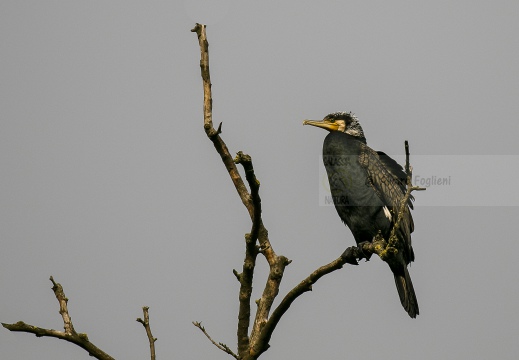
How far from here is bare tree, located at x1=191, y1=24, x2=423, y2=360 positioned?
498cm

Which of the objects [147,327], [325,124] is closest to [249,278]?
[147,327]

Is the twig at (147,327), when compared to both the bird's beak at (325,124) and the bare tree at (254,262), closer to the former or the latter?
the bare tree at (254,262)

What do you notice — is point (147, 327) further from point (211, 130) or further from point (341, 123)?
point (341, 123)

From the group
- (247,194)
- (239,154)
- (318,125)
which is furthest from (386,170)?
(239,154)

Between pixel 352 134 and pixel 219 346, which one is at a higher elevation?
pixel 352 134

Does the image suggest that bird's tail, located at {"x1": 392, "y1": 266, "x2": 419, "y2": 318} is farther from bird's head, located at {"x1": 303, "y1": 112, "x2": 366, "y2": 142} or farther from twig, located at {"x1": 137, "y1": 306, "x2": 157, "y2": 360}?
twig, located at {"x1": 137, "y1": 306, "x2": 157, "y2": 360}

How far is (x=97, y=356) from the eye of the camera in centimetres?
490

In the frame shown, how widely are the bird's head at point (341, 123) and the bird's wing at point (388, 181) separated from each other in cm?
81

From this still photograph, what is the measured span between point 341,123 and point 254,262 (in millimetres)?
4183

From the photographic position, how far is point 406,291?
748cm

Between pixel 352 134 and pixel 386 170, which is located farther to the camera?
pixel 352 134

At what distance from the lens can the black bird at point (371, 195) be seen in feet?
24.6

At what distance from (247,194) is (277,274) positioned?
758mm

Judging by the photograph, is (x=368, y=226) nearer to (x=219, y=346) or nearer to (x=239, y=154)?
(x=219, y=346)
